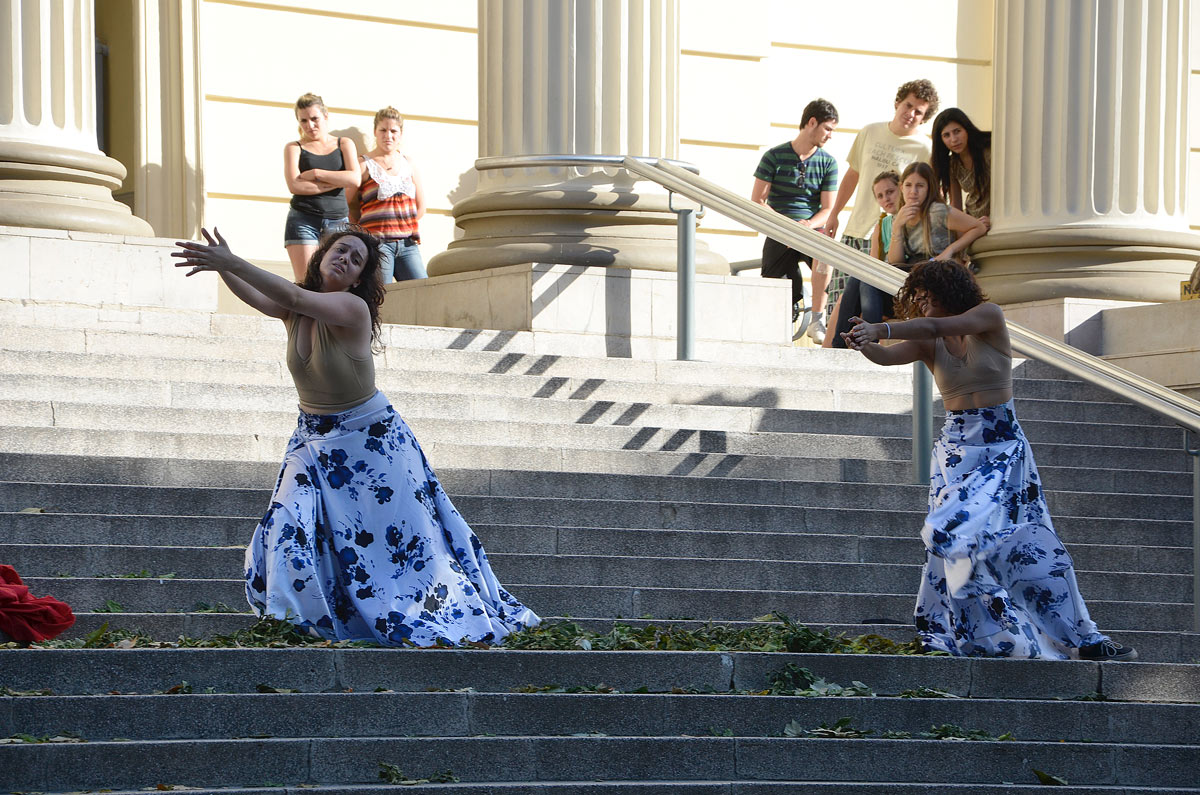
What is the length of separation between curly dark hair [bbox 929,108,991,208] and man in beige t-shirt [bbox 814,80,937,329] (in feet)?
0.84

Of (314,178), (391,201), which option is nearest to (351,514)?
(314,178)

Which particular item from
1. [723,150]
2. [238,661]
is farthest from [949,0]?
[238,661]

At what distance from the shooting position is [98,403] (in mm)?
9391

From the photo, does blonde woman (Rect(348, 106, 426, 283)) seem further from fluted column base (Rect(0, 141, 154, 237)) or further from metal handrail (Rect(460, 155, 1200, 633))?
fluted column base (Rect(0, 141, 154, 237))

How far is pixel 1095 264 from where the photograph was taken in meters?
14.0

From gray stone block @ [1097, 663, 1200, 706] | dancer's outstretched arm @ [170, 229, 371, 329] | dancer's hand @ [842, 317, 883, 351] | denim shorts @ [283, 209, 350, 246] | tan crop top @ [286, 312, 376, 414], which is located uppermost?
denim shorts @ [283, 209, 350, 246]

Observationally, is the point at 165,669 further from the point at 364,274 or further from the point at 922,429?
the point at 922,429

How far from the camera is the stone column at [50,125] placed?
11.6 metres

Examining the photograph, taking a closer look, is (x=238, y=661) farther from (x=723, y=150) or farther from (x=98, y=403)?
(x=723, y=150)

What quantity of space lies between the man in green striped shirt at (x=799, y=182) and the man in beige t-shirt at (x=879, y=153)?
146 millimetres

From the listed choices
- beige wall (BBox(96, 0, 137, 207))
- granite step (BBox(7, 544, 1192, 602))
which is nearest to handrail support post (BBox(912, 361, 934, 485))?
granite step (BBox(7, 544, 1192, 602))

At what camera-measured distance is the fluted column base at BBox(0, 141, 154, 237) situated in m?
11.5

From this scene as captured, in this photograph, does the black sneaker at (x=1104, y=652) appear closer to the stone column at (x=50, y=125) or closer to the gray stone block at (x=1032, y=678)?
the gray stone block at (x=1032, y=678)

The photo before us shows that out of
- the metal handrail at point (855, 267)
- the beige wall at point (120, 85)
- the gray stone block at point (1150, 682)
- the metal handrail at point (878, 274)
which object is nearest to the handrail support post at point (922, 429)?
the metal handrail at point (855, 267)
